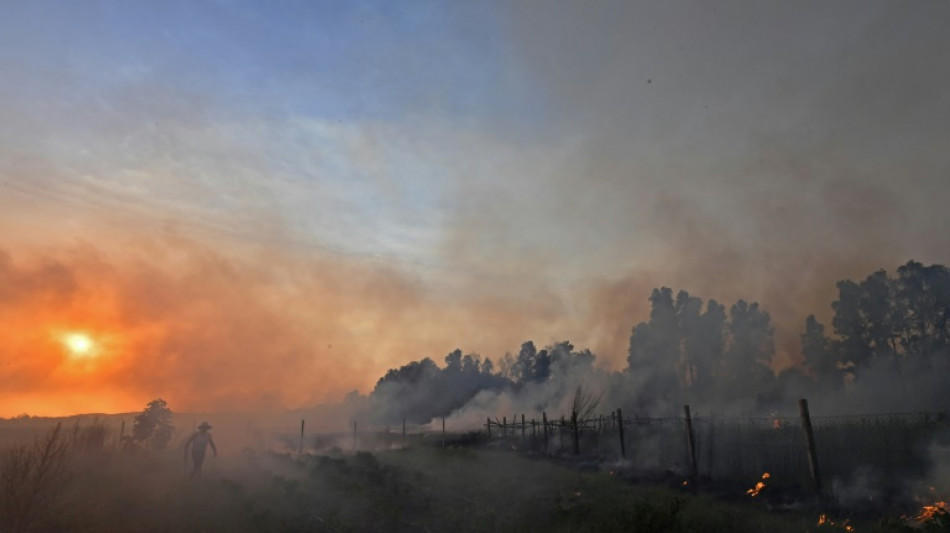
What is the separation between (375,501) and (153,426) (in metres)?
25.6

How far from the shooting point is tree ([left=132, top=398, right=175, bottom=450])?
36053 millimetres

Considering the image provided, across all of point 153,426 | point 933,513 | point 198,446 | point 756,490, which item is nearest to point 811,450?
point 756,490

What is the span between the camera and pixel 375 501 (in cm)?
1933

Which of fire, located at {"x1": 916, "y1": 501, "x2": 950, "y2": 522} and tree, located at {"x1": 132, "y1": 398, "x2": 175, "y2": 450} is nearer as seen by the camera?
fire, located at {"x1": 916, "y1": 501, "x2": 950, "y2": 522}

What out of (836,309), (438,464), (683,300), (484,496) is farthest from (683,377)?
(484,496)

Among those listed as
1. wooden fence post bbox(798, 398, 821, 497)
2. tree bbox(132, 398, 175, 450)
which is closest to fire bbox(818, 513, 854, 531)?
wooden fence post bbox(798, 398, 821, 497)

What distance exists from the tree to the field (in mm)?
7513

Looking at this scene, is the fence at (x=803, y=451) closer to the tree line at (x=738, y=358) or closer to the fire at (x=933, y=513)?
the fire at (x=933, y=513)

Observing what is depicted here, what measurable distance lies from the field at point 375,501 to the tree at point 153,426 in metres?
7.51

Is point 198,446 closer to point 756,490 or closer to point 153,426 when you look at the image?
point 153,426

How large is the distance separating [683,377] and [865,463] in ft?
203

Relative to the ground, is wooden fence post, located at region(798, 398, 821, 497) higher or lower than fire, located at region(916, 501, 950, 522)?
higher

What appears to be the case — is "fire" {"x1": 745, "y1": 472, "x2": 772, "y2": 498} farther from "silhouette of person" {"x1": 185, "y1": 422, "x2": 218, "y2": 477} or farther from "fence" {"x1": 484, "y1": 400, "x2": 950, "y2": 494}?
"silhouette of person" {"x1": 185, "y1": 422, "x2": 218, "y2": 477}

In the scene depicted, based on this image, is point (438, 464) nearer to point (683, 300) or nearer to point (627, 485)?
point (627, 485)
